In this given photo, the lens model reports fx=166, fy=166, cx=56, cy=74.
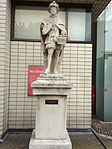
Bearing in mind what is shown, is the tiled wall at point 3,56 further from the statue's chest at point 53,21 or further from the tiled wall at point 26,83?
the statue's chest at point 53,21

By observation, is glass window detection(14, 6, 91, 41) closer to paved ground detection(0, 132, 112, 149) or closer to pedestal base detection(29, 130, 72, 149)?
paved ground detection(0, 132, 112, 149)

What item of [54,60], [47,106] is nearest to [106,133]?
[47,106]

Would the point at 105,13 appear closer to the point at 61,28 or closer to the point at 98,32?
the point at 98,32

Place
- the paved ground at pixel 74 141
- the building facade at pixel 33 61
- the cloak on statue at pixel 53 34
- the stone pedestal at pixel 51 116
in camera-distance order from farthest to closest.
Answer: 1. the building facade at pixel 33 61
2. the paved ground at pixel 74 141
3. the cloak on statue at pixel 53 34
4. the stone pedestal at pixel 51 116

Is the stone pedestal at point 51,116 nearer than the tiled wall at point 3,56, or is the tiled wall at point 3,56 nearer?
the stone pedestal at point 51,116

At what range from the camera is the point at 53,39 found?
473 centimetres

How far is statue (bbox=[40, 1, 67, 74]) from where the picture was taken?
15.5ft

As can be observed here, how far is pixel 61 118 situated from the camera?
467 cm

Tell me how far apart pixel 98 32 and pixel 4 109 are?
6.89 meters

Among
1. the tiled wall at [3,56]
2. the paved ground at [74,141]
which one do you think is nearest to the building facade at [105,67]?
the paved ground at [74,141]

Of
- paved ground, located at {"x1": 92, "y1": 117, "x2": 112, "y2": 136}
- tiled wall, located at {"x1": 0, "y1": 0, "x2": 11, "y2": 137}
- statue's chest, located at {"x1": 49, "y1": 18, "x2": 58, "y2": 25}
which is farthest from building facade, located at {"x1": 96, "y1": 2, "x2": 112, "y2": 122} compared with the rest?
tiled wall, located at {"x1": 0, "y1": 0, "x2": 11, "y2": 137}

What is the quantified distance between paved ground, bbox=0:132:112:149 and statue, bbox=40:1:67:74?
2531 mm

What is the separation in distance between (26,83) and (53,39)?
2657 millimetres

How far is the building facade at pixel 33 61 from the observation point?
21.8 ft
